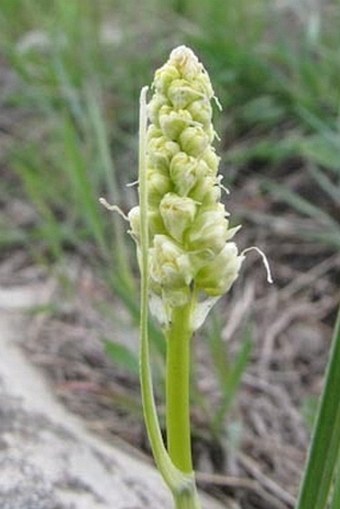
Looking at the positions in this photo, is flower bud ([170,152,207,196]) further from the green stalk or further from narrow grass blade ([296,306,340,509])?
narrow grass blade ([296,306,340,509])

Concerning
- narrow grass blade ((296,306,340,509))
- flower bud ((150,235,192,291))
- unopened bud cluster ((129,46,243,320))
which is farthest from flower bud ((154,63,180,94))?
narrow grass blade ((296,306,340,509))

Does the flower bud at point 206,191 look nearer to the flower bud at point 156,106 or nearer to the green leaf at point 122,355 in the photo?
the flower bud at point 156,106

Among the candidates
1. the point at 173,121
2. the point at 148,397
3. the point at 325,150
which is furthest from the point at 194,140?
the point at 325,150

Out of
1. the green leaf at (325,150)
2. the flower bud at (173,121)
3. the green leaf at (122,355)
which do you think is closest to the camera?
the flower bud at (173,121)

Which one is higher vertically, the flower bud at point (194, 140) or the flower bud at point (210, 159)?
the flower bud at point (194, 140)

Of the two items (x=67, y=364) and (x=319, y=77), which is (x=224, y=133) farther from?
(x=67, y=364)

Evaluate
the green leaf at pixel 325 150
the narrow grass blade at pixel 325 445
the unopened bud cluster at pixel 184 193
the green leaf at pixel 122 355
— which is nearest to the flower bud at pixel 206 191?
the unopened bud cluster at pixel 184 193
